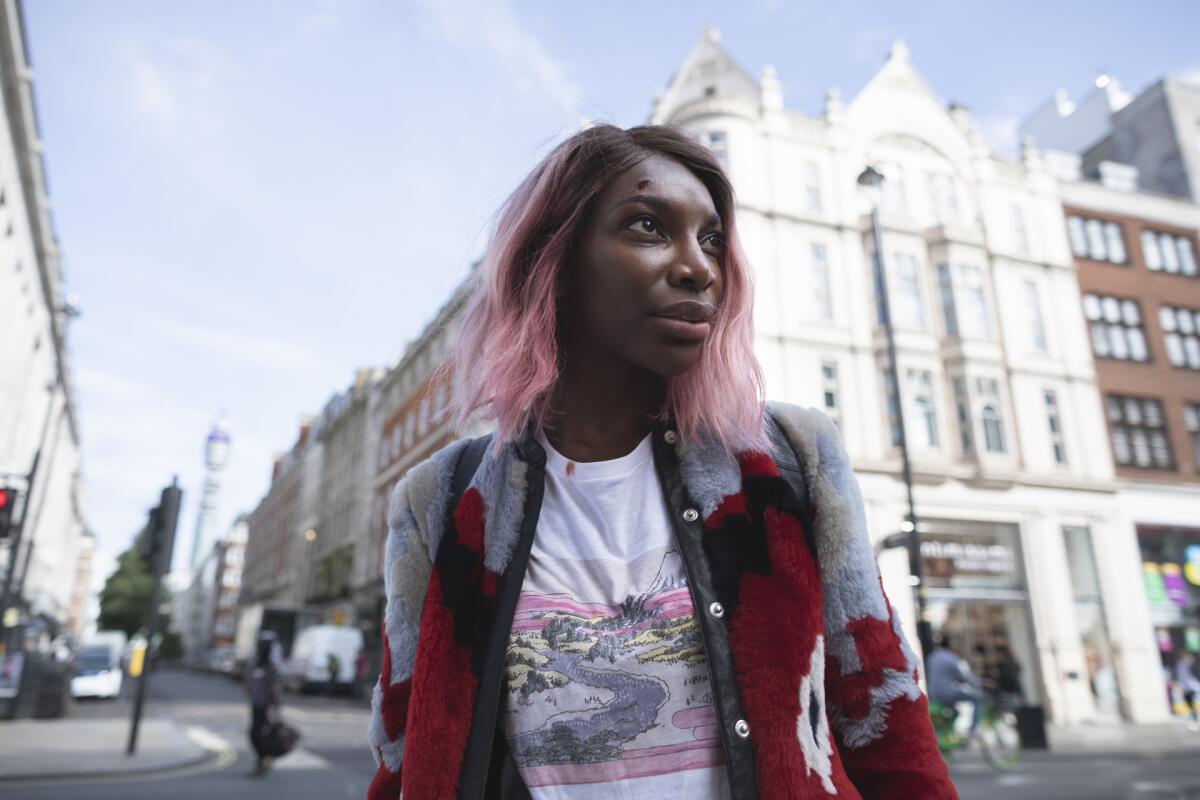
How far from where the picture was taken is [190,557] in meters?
142

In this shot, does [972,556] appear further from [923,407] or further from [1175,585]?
[1175,585]

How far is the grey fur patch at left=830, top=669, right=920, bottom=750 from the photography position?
116cm

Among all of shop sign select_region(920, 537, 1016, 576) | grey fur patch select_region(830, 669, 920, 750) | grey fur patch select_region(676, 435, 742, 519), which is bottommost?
grey fur patch select_region(830, 669, 920, 750)

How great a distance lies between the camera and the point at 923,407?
71.6 ft

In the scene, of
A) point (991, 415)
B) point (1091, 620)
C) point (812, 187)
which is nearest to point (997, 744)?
point (1091, 620)

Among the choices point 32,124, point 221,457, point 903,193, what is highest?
point 221,457

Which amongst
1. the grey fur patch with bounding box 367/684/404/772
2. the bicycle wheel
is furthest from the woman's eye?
the bicycle wheel

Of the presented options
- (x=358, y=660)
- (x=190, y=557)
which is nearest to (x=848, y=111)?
(x=358, y=660)

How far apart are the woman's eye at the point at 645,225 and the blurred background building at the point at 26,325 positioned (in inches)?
469

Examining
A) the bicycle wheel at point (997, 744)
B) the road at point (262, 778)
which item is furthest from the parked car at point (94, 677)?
the bicycle wheel at point (997, 744)

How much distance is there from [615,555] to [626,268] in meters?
0.52

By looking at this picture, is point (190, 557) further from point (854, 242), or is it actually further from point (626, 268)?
point (626, 268)

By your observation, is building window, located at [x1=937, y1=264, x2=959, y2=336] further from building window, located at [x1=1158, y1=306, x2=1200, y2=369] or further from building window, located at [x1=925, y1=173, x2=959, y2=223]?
building window, located at [x1=1158, y1=306, x2=1200, y2=369]

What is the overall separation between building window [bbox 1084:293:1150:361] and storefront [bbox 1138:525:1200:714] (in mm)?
5673
